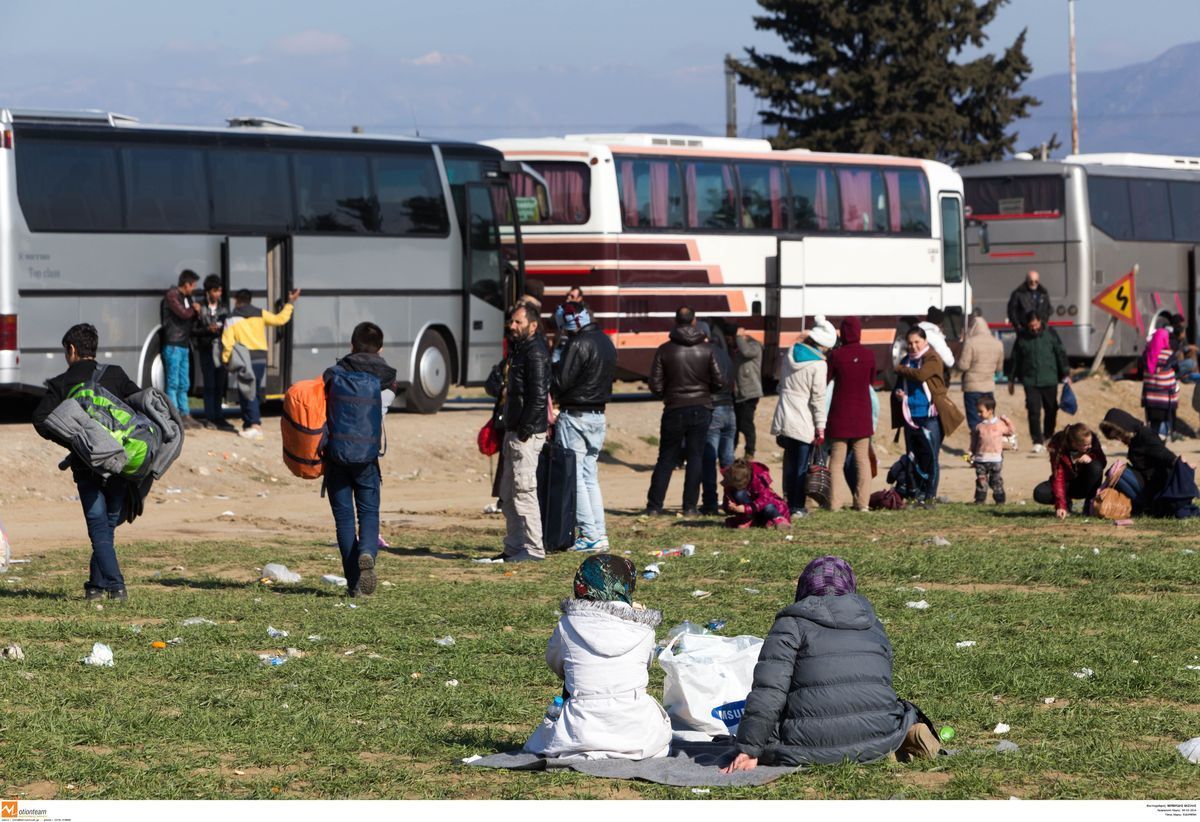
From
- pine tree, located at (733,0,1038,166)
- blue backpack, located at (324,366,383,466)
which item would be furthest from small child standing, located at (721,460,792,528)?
pine tree, located at (733,0,1038,166)

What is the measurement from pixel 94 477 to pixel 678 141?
64.0 ft

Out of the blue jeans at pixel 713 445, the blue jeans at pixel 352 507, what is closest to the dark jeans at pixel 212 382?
the blue jeans at pixel 713 445

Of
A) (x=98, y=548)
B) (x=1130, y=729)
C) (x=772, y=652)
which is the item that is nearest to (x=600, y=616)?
(x=772, y=652)

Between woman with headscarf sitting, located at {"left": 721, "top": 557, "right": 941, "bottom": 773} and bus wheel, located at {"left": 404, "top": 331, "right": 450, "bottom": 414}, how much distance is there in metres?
19.7

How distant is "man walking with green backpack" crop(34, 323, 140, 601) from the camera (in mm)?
11781

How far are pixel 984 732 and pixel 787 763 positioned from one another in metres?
1.21

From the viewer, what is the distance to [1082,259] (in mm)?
35625

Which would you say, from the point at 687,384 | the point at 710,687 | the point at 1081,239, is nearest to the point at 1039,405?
the point at 687,384

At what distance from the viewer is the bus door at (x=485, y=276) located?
1072 inches

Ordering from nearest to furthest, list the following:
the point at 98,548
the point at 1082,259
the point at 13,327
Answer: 1. the point at 98,548
2. the point at 13,327
3. the point at 1082,259

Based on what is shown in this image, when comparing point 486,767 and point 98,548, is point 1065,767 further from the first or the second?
point 98,548

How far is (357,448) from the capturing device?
1217 centimetres

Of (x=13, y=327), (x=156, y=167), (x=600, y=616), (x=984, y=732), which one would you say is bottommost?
(x=984, y=732)

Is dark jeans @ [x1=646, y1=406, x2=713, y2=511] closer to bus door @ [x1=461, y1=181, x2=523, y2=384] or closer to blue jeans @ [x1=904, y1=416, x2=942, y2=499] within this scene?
blue jeans @ [x1=904, y1=416, x2=942, y2=499]
